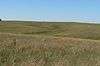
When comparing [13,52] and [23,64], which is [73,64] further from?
[13,52]

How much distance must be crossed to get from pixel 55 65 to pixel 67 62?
535 millimetres

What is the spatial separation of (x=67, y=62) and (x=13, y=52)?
181cm

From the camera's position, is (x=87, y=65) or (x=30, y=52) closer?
(x=87, y=65)

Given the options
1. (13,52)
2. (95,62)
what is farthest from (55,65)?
(13,52)

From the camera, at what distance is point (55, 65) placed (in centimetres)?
652

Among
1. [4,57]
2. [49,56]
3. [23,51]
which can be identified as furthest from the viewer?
[23,51]

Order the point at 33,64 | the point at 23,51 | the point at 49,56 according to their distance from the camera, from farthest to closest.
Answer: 1. the point at 23,51
2. the point at 49,56
3. the point at 33,64

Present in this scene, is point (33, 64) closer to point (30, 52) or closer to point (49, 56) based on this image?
point (49, 56)

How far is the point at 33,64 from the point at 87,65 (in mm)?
1274

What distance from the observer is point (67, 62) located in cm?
697

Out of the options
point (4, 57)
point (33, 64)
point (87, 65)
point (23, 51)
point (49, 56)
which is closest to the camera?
point (33, 64)

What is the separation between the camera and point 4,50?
26.8 feet

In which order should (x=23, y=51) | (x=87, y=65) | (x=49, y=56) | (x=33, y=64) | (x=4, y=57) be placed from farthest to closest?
(x=23, y=51) → (x=49, y=56) → (x=4, y=57) → (x=87, y=65) → (x=33, y=64)

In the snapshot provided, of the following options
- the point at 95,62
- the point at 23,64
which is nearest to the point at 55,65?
the point at 23,64
